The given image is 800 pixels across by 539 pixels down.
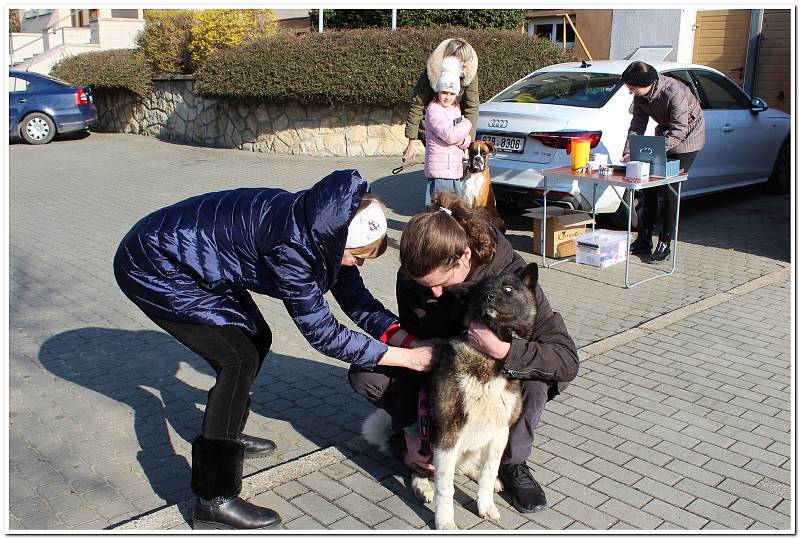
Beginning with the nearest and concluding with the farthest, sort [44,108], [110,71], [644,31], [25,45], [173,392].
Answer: [173,392] < [644,31] < [44,108] < [110,71] < [25,45]

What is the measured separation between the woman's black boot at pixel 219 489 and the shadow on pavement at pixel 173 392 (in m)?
0.38

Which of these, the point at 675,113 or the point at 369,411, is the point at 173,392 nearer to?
the point at 369,411

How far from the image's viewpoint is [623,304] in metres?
6.41

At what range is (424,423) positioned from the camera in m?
3.41

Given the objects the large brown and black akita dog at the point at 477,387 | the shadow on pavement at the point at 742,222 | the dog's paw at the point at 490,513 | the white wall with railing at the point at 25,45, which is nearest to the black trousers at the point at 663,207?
the shadow on pavement at the point at 742,222

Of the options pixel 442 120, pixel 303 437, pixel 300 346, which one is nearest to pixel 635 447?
pixel 303 437

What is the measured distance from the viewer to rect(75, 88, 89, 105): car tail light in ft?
58.4

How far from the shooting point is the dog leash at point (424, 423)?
338 centimetres

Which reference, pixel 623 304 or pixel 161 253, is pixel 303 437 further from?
pixel 623 304

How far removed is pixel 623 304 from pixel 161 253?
14.2 ft

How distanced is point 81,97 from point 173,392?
596 inches

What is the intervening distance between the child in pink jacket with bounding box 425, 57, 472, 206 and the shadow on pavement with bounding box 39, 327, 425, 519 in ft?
10.5

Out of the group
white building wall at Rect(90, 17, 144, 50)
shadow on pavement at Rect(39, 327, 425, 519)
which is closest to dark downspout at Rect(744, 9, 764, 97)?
shadow on pavement at Rect(39, 327, 425, 519)

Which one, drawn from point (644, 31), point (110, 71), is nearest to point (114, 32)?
point (110, 71)
